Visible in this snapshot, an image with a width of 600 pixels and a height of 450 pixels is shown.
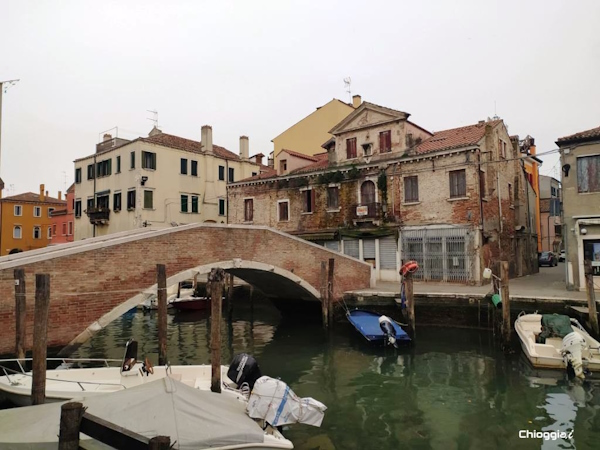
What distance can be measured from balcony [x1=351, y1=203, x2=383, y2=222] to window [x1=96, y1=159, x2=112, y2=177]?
14.8 meters

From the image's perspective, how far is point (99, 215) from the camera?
79.4ft

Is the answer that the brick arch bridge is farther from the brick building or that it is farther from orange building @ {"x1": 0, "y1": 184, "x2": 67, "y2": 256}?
orange building @ {"x1": 0, "y1": 184, "x2": 67, "y2": 256}

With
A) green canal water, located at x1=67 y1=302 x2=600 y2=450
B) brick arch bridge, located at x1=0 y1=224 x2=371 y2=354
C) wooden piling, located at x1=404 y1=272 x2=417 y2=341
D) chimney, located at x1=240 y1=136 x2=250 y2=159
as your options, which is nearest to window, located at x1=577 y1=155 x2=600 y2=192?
green canal water, located at x1=67 y1=302 x2=600 y2=450

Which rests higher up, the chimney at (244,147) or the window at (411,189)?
the chimney at (244,147)

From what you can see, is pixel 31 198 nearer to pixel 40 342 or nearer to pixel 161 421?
pixel 40 342

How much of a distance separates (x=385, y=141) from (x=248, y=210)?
8.09 meters

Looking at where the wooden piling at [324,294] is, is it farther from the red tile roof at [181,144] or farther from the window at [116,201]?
the window at [116,201]

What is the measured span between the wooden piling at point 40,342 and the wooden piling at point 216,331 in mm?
2551

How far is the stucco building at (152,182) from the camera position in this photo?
74.9ft

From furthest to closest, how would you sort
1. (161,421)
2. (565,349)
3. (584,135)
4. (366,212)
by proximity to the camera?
1. (366,212)
2. (584,135)
3. (565,349)
4. (161,421)

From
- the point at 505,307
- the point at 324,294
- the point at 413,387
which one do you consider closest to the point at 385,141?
the point at 324,294

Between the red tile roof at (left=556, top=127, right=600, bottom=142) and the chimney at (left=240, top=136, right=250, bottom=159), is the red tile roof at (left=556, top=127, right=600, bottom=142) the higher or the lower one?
the lower one

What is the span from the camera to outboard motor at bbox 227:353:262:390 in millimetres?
7172

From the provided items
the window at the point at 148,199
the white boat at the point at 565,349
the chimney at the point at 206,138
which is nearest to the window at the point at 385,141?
the white boat at the point at 565,349
